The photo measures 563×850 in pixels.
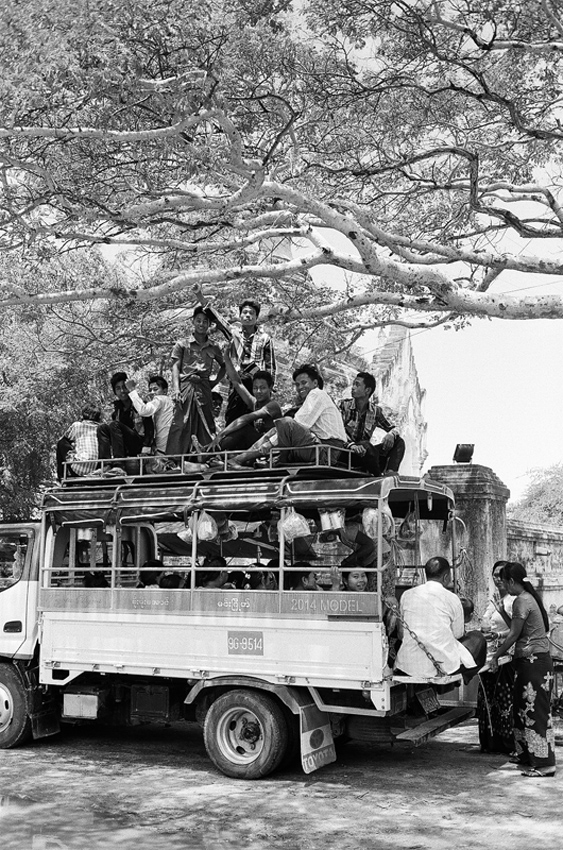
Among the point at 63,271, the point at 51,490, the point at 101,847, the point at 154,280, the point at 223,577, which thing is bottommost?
the point at 101,847

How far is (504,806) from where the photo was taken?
6953 millimetres

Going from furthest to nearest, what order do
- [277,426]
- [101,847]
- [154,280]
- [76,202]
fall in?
[154,280] → [76,202] → [277,426] → [101,847]

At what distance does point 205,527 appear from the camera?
27.2ft

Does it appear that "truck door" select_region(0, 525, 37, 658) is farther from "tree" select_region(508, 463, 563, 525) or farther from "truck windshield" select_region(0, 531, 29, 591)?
"tree" select_region(508, 463, 563, 525)

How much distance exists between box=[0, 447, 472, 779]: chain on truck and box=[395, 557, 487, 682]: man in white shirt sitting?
0.14 meters

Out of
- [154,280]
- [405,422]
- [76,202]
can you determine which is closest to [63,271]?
Result: [154,280]

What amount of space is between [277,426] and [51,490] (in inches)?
97.3

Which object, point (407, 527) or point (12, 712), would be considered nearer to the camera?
point (12, 712)

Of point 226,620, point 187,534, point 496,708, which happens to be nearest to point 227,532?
point 187,534

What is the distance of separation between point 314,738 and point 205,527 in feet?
6.62

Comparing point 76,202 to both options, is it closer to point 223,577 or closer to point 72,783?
point 223,577

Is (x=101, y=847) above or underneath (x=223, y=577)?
underneath

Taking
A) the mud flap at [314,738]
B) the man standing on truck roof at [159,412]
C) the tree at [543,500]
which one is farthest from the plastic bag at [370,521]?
the tree at [543,500]

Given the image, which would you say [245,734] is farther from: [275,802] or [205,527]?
[205,527]
